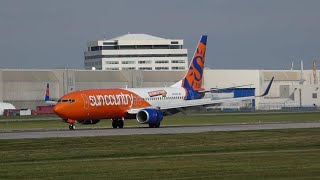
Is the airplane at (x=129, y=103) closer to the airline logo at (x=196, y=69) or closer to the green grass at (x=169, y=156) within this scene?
the airline logo at (x=196, y=69)

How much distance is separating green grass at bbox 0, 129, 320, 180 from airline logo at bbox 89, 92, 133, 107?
57.8ft

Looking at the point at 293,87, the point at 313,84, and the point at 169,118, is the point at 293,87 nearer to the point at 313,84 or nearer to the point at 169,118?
the point at 313,84

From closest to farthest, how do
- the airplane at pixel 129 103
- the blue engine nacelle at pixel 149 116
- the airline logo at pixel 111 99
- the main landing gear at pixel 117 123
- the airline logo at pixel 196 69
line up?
the airplane at pixel 129 103 → the blue engine nacelle at pixel 149 116 → the airline logo at pixel 111 99 → the main landing gear at pixel 117 123 → the airline logo at pixel 196 69

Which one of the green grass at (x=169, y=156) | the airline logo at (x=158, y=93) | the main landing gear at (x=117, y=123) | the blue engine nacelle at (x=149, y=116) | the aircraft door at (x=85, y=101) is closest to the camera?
the green grass at (x=169, y=156)

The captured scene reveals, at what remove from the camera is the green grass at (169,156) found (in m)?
34.3

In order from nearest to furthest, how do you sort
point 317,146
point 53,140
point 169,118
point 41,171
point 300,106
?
point 41,171 < point 317,146 < point 53,140 < point 169,118 < point 300,106

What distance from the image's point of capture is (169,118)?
101562mm

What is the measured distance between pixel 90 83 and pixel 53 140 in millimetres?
96123

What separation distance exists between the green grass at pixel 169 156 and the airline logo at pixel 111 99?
17.6 meters

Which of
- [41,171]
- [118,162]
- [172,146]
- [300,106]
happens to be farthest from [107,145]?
[300,106]

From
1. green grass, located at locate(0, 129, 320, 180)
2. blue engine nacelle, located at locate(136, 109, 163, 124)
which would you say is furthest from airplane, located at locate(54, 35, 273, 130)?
green grass, located at locate(0, 129, 320, 180)

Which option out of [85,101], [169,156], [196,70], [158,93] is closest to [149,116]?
[85,101]

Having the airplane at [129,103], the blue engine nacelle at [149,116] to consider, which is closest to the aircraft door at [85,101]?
the airplane at [129,103]

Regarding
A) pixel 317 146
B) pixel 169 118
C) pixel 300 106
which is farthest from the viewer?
pixel 300 106
